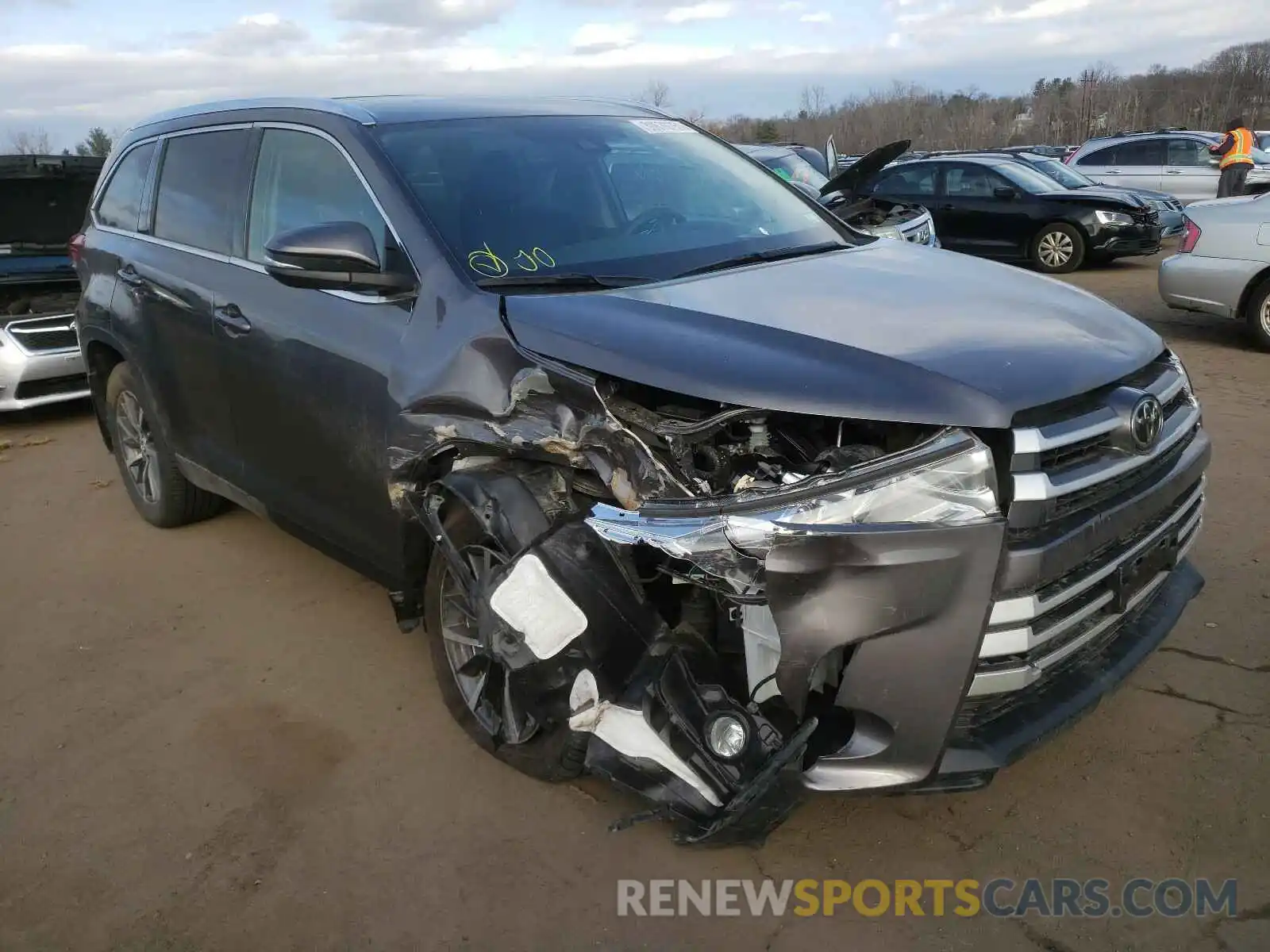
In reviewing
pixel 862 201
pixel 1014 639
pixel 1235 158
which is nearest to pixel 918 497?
pixel 1014 639

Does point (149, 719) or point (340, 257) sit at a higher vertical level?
point (340, 257)

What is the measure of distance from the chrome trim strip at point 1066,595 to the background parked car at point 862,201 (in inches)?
61.7

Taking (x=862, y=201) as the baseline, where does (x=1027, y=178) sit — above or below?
below

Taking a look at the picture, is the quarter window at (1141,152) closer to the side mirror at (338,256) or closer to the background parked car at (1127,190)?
the background parked car at (1127,190)

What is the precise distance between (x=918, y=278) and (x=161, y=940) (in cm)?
270

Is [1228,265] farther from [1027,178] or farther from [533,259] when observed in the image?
[533,259]

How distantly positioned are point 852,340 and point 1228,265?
7.05 meters

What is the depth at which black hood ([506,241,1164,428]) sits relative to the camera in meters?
2.28

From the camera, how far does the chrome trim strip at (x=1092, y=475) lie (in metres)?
2.25

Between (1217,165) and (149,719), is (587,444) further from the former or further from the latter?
(1217,165)

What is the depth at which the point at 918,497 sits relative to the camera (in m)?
2.22

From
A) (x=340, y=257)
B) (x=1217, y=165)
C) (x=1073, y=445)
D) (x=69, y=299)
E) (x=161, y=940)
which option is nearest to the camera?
(x=1073, y=445)

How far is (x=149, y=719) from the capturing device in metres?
3.55

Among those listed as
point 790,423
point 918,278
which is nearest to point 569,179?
point 918,278
